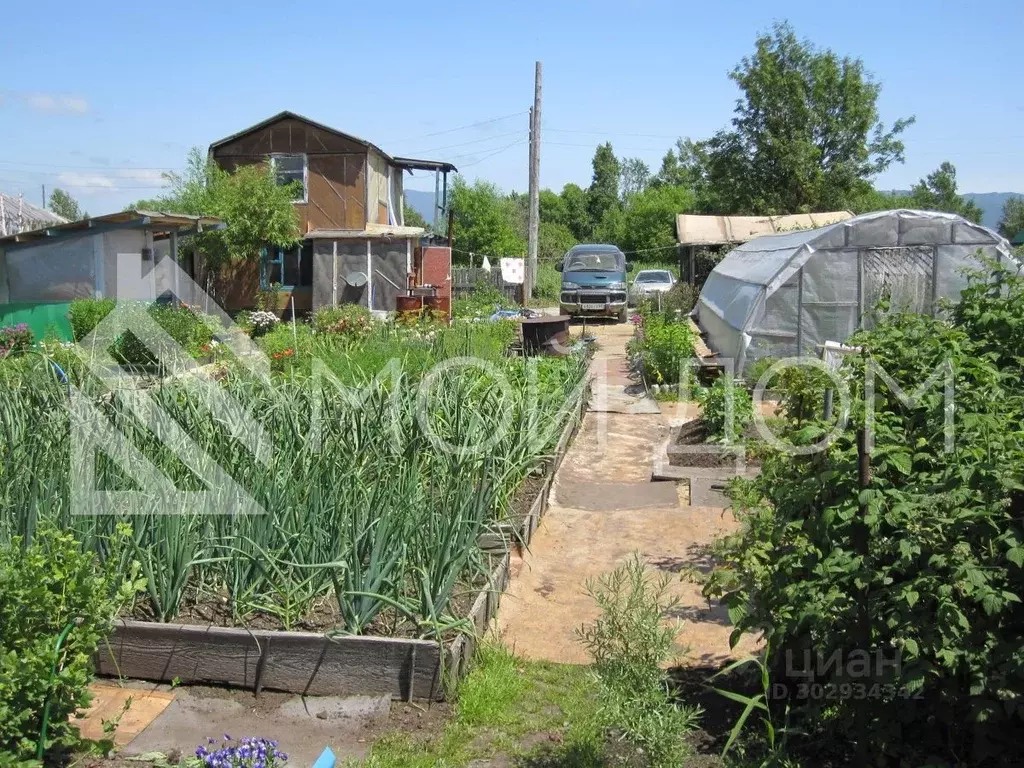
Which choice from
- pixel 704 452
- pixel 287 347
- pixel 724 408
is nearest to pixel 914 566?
pixel 704 452

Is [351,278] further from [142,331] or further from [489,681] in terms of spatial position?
[489,681]

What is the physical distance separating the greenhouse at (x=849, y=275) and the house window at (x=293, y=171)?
555 inches

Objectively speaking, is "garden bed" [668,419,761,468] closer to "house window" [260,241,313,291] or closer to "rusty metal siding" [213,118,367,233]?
"rusty metal siding" [213,118,367,233]

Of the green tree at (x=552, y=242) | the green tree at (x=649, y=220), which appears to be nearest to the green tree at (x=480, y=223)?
the green tree at (x=552, y=242)

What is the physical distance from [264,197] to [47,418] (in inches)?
691

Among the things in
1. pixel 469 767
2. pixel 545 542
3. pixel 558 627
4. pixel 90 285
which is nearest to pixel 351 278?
pixel 90 285

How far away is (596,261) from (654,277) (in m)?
6.23

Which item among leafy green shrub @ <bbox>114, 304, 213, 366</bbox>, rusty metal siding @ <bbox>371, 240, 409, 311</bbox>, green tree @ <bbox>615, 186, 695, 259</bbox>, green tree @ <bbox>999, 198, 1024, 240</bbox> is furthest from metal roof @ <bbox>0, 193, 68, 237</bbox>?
A: green tree @ <bbox>999, 198, 1024, 240</bbox>

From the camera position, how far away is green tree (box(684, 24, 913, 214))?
100ft

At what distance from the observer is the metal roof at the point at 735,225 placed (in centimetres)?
2734

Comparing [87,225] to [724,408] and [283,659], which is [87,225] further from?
[283,659]

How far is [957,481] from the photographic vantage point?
277cm

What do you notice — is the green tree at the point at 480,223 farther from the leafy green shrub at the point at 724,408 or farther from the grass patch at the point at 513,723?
the grass patch at the point at 513,723

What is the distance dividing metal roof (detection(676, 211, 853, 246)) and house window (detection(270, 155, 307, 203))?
1115cm
